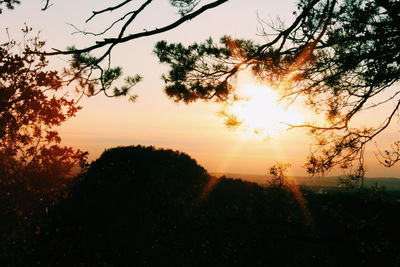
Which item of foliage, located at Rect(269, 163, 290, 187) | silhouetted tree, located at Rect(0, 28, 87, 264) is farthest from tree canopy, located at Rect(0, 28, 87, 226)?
foliage, located at Rect(269, 163, 290, 187)

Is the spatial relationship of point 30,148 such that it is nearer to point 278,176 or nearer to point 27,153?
point 27,153

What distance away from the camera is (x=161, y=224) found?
9273 millimetres

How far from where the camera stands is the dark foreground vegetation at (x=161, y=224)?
7973 mm

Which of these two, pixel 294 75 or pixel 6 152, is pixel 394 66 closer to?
pixel 294 75

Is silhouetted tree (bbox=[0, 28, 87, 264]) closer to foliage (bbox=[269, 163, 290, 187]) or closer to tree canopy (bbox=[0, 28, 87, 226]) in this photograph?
tree canopy (bbox=[0, 28, 87, 226])

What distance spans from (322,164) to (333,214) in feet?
21.5

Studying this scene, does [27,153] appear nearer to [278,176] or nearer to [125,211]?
[125,211]

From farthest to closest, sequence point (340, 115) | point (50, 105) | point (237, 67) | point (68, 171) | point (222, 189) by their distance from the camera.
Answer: point (222, 189) < point (68, 171) < point (50, 105) < point (340, 115) < point (237, 67)

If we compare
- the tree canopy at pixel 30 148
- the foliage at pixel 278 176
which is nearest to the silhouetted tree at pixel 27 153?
the tree canopy at pixel 30 148

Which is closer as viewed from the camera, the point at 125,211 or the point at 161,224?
the point at 125,211

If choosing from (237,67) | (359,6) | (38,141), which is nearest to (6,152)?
(38,141)

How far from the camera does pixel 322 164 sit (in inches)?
271

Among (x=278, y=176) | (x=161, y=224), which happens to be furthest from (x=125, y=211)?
(x=278, y=176)

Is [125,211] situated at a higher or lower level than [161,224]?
higher
